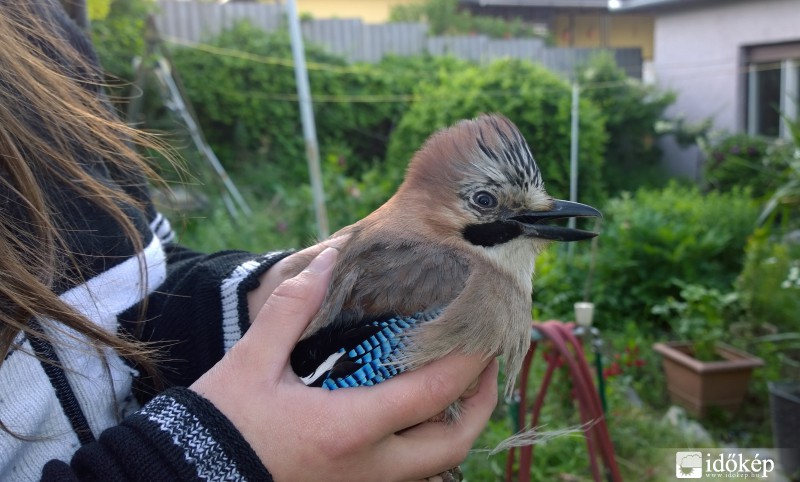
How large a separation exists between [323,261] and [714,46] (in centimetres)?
1022

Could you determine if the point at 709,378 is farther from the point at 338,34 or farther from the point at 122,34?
the point at 338,34

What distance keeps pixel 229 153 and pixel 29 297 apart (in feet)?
32.4

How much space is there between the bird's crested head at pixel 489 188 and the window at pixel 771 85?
8.11 m

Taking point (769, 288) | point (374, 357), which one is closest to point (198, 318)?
point (374, 357)

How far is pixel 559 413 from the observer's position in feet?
13.1

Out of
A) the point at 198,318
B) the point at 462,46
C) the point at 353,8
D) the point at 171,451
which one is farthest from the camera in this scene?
the point at 353,8

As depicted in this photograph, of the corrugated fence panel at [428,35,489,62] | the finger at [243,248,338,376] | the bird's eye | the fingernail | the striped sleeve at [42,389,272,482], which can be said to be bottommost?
the striped sleeve at [42,389,272,482]

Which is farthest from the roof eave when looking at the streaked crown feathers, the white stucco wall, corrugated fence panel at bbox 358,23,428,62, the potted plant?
the streaked crown feathers

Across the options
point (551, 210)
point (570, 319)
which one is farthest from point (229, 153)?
point (551, 210)

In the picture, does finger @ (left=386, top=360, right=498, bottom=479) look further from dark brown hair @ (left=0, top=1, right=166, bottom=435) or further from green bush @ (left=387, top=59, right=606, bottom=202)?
green bush @ (left=387, top=59, right=606, bottom=202)

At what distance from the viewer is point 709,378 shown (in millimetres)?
4375

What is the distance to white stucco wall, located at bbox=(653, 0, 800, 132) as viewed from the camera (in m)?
8.84

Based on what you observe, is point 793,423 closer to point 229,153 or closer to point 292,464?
point 292,464

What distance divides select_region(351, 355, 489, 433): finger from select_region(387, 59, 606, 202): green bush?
2.92m
